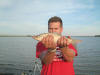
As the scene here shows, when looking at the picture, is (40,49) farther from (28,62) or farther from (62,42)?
(28,62)

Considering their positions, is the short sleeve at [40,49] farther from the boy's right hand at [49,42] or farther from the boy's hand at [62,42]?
the boy's hand at [62,42]

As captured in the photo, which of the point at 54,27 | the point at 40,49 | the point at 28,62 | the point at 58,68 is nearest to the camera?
the point at 58,68

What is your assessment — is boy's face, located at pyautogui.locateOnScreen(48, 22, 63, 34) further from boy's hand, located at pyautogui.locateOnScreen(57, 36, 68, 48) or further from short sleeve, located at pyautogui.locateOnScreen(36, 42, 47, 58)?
short sleeve, located at pyautogui.locateOnScreen(36, 42, 47, 58)

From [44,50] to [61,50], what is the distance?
0.57 meters

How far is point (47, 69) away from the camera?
3.82m

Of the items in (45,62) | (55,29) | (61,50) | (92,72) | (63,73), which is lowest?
(92,72)

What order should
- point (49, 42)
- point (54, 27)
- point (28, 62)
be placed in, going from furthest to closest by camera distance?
point (28, 62), point (54, 27), point (49, 42)

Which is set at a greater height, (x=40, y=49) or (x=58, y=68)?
(x=40, y=49)

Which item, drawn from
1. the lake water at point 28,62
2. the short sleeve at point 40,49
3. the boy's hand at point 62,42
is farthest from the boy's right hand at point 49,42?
the lake water at point 28,62

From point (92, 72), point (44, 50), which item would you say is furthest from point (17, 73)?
point (44, 50)

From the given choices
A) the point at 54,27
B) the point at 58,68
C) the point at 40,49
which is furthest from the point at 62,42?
the point at 40,49

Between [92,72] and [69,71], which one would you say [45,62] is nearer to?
[69,71]

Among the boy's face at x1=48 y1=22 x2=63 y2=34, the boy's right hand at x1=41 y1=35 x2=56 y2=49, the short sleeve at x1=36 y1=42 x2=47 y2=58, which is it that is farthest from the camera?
the short sleeve at x1=36 y1=42 x2=47 y2=58

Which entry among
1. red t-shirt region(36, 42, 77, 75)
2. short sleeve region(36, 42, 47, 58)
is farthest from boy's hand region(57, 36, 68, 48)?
short sleeve region(36, 42, 47, 58)
